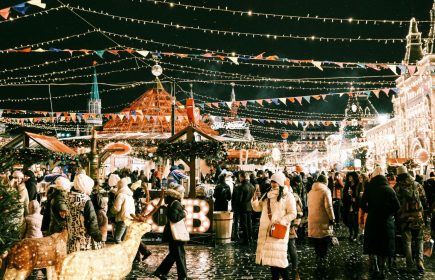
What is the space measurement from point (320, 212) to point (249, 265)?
1.75m

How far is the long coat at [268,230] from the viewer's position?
23.0 feet

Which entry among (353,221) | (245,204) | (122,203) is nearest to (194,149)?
(245,204)

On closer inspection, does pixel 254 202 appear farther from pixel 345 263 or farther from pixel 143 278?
pixel 345 263

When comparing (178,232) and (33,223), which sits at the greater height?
(33,223)

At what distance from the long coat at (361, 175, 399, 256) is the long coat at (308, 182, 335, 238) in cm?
107

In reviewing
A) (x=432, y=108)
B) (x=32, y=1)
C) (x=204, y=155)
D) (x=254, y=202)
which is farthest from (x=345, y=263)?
(x=432, y=108)

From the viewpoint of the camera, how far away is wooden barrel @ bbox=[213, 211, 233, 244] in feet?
42.1

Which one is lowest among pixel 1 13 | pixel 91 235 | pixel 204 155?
pixel 91 235

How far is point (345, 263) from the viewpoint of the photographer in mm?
9859

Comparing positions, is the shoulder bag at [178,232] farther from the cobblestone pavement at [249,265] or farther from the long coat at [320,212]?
the long coat at [320,212]

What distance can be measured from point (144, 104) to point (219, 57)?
21.8 meters

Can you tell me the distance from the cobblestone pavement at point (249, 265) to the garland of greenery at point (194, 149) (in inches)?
110

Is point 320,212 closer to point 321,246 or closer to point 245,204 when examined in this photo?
point 321,246

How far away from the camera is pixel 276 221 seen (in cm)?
711
